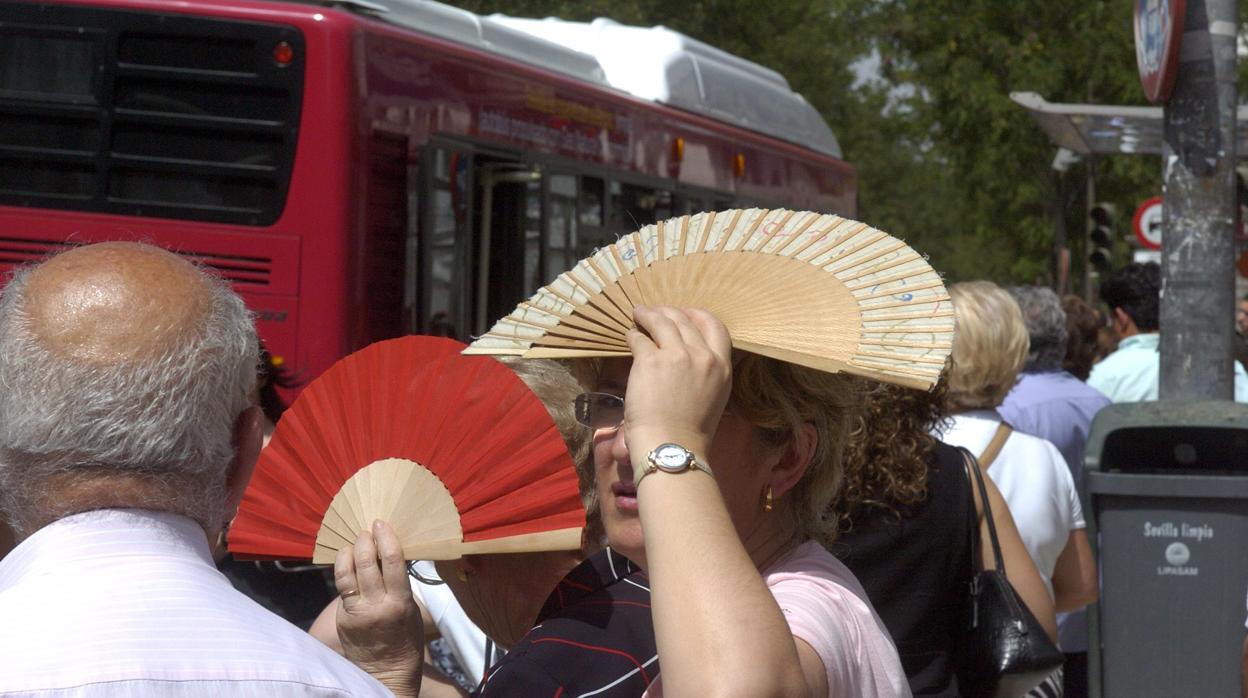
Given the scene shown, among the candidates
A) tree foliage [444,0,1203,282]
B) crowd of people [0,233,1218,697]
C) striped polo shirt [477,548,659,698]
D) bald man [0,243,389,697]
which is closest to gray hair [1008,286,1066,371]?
crowd of people [0,233,1218,697]

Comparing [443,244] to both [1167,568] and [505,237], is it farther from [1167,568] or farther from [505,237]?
[1167,568]

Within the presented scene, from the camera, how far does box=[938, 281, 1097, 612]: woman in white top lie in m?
4.75

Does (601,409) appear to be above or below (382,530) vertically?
above

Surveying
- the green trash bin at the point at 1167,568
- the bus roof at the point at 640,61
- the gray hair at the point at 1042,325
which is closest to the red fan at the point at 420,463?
the green trash bin at the point at 1167,568

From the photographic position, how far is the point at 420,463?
2436 mm

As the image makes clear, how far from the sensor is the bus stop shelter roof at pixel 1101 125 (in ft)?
30.2

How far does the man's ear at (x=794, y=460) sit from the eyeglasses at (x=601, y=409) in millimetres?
232

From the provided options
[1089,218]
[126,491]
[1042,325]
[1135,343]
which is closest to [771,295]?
[126,491]

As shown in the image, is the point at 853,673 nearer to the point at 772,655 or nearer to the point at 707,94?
the point at 772,655

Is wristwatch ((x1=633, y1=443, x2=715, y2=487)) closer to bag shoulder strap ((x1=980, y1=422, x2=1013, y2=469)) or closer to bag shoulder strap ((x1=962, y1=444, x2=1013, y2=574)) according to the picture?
bag shoulder strap ((x1=962, y1=444, x2=1013, y2=574))

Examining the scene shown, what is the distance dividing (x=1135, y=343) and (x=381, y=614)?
6350mm

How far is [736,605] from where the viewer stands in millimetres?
1887

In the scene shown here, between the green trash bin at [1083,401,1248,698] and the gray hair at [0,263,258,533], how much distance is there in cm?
381

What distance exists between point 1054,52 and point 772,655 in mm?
24880
